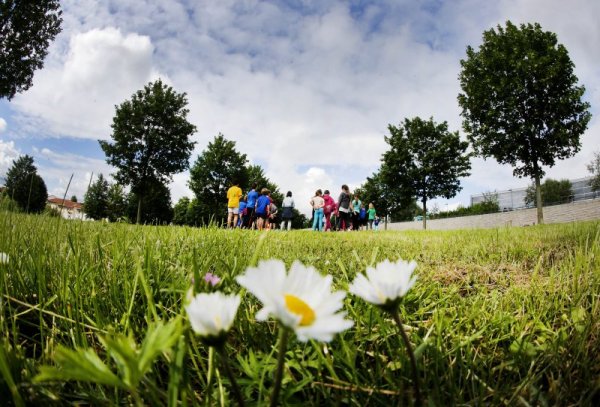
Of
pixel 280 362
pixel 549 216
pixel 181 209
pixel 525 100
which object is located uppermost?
pixel 525 100

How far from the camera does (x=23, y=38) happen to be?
17.8m

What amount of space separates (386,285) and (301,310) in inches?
6.8

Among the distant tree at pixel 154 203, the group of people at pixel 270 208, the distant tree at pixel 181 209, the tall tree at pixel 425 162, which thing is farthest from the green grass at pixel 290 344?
the distant tree at pixel 181 209

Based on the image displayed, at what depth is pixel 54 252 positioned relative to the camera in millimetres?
1604

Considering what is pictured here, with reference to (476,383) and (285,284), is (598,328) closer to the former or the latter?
(476,383)

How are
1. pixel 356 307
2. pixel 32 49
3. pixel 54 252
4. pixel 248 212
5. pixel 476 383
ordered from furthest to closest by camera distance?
pixel 32 49
pixel 248 212
pixel 54 252
pixel 356 307
pixel 476 383

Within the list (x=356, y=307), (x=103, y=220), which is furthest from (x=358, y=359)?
(x=103, y=220)

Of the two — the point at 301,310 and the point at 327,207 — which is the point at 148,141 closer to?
the point at 327,207

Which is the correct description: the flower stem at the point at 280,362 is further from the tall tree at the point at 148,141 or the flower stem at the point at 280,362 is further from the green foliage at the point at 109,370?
the tall tree at the point at 148,141

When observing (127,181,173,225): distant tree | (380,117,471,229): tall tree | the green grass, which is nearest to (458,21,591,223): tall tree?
(380,117,471,229): tall tree

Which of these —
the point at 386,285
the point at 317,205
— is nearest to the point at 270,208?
the point at 317,205

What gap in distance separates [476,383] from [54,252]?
184 centimetres

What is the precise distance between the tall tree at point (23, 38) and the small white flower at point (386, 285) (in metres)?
23.3

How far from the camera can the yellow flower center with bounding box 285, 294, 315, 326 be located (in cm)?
48
